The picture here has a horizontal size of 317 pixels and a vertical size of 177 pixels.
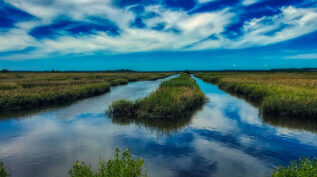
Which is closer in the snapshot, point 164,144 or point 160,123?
point 164,144

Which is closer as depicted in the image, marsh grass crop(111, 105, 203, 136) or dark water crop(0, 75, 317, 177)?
dark water crop(0, 75, 317, 177)

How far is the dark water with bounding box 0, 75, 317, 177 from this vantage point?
6855mm

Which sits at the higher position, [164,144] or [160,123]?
[160,123]

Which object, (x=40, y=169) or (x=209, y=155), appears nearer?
(x=40, y=169)

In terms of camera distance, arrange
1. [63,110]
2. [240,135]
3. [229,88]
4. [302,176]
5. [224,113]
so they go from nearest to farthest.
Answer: [302,176], [240,135], [224,113], [63,110], [229,88]

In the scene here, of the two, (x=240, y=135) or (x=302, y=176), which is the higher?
(x=302, y=176)

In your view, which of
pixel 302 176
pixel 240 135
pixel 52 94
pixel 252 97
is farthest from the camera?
pixel 252 97

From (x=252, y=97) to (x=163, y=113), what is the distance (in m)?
14.4

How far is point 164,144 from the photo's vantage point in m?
8.92

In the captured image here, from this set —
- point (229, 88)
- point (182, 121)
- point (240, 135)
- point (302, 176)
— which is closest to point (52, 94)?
point (182, 121)

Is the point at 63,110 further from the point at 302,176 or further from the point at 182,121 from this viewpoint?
the point at 302,176

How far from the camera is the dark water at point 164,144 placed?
6855 millimetres

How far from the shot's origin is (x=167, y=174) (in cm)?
643

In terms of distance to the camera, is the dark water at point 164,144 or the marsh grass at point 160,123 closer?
the dark water at point 164,144
